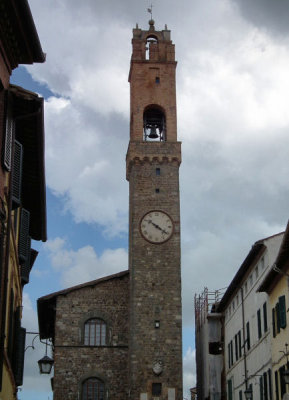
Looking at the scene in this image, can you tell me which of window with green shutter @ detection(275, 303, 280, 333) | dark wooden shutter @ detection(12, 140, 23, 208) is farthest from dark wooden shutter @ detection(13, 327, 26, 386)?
window with green shutter @ detection(275, 303, 280, 333)

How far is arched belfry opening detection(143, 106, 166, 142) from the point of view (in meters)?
44.9

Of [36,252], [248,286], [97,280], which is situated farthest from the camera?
[97,280]

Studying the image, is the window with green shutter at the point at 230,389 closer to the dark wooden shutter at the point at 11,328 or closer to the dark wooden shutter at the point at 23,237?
the dark wooden shutter at the point at 11,328

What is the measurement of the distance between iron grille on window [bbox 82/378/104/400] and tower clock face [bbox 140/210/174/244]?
864 centimetres

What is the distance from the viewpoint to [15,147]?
14.2m

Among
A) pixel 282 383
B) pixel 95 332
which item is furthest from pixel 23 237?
pixel 95 332

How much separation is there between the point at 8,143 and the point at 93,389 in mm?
28685

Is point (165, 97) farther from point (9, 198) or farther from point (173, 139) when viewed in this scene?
point (9, 198)

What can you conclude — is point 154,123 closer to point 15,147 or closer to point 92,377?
point 92,377

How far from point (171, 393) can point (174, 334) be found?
3.22m

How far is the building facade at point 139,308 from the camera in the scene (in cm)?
3875

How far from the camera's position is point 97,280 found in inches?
1622

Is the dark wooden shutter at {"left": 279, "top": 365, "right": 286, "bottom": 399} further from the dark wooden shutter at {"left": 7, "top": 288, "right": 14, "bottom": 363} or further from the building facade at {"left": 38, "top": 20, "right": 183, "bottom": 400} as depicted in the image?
the building facade at {"left": 38, "top": 20, "right": 183, "bottom": 400}

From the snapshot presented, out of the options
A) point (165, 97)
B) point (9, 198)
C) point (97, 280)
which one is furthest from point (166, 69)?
point (9, 198)
